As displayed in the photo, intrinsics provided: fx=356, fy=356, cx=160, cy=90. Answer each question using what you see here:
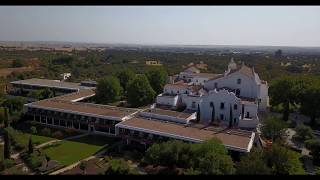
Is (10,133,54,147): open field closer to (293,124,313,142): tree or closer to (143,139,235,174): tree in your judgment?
(143,139,235,174): tree

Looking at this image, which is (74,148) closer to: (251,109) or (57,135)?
(57,135)

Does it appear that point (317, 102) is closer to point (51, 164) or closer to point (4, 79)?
point (51, 164)

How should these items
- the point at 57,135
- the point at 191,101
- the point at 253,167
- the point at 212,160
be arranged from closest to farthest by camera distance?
the point at 253,167
the point at 212,160
the point at 57,135
the point at 191,101

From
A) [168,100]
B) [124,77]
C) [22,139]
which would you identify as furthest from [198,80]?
[22,139]

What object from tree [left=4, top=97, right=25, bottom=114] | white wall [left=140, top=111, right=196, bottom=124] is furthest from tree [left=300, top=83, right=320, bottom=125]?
tree [left=4, top=97, right=25, bottom=114]
